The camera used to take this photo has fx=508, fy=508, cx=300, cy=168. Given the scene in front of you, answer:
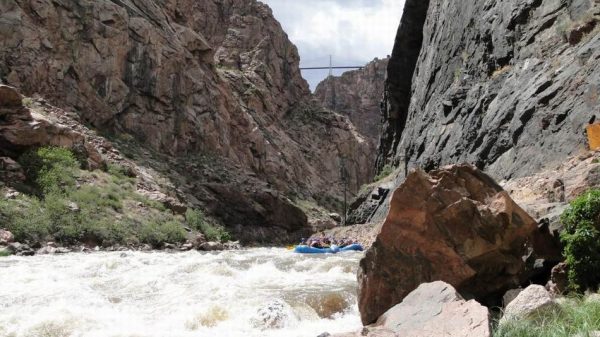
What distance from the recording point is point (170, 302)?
336 inches

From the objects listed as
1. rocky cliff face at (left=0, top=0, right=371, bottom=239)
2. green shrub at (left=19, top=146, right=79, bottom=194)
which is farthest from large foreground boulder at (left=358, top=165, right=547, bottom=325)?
rocky cliff face at (left=0, top=0, right=371, bottom=239)

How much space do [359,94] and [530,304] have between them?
116981 mm

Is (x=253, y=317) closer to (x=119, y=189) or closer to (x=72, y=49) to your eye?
(x=119, y=189)

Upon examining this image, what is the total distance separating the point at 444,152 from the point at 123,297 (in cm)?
1564

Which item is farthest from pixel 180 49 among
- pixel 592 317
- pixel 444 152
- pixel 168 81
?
pixel 592 317

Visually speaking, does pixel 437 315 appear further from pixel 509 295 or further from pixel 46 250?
pixel 46 250

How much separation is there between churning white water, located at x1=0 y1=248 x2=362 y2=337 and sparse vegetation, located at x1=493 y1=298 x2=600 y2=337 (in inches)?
108

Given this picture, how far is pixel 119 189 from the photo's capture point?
949 inches

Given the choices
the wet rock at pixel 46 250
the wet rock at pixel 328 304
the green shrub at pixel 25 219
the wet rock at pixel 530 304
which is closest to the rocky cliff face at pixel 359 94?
→ the green shrub at pixel 25 219

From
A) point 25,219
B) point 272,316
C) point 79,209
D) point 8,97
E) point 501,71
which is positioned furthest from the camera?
point 8,97

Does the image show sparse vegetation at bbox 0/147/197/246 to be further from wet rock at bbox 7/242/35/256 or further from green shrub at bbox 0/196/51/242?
wet rock at bbox 7/242/35/256

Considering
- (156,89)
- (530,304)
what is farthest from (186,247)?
(156,89)

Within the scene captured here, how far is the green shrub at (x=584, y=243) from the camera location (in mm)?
5836

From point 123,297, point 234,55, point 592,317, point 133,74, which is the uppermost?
point 234,55
